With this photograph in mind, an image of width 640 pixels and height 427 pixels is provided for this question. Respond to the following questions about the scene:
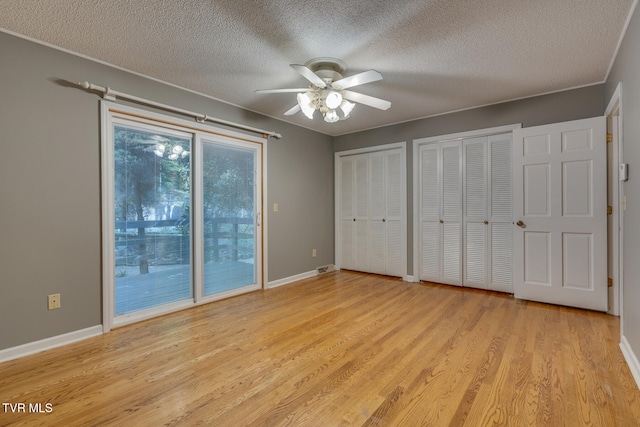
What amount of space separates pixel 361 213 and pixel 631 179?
3324 mm

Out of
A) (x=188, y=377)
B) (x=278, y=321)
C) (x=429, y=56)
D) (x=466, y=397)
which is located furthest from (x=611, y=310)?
(x=188, y=377)

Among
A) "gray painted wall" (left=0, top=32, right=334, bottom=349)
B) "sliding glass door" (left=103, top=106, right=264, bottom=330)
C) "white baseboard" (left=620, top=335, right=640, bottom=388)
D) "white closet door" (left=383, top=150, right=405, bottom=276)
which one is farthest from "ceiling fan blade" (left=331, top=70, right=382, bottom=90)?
"white baseboard" (left=620, top=335, right=640, bottom=388)

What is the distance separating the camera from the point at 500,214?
12.3ft

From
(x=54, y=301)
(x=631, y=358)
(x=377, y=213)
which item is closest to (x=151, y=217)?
(x=54, y=301)

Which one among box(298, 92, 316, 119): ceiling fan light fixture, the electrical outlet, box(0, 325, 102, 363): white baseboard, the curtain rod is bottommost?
box(0, 325, 102, 363): white baseboard

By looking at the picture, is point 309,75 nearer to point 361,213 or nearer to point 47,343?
point 47,343

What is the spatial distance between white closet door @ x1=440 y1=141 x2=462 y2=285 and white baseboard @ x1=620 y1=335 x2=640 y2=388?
1.92 meters

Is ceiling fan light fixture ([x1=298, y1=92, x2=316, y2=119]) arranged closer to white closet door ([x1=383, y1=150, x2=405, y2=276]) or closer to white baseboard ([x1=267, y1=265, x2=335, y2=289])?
white closet door ([x1=383, y1=150, x2=405, y2=276])

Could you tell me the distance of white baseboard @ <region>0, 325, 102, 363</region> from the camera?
216 cm

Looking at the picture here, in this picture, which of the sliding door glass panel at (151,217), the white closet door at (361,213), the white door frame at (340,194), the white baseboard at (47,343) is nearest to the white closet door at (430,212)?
the white door frame at (340,194)

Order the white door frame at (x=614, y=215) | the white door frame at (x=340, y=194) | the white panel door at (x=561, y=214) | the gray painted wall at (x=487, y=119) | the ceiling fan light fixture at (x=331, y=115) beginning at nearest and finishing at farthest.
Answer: the ceiling fan light fixture at (x=331, y=115) → the white door frame at (x=614, y=215) → the white panel door at (x=561, y=214) → the gray painted wall at (x=487, y=119) → the white door frame at (x=340, y=194)

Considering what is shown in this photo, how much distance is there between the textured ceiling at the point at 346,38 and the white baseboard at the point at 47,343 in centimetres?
231

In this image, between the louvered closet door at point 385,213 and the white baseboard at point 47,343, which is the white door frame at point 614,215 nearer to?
the louvered closet door at point 385,213

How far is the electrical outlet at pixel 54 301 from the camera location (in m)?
2.37
